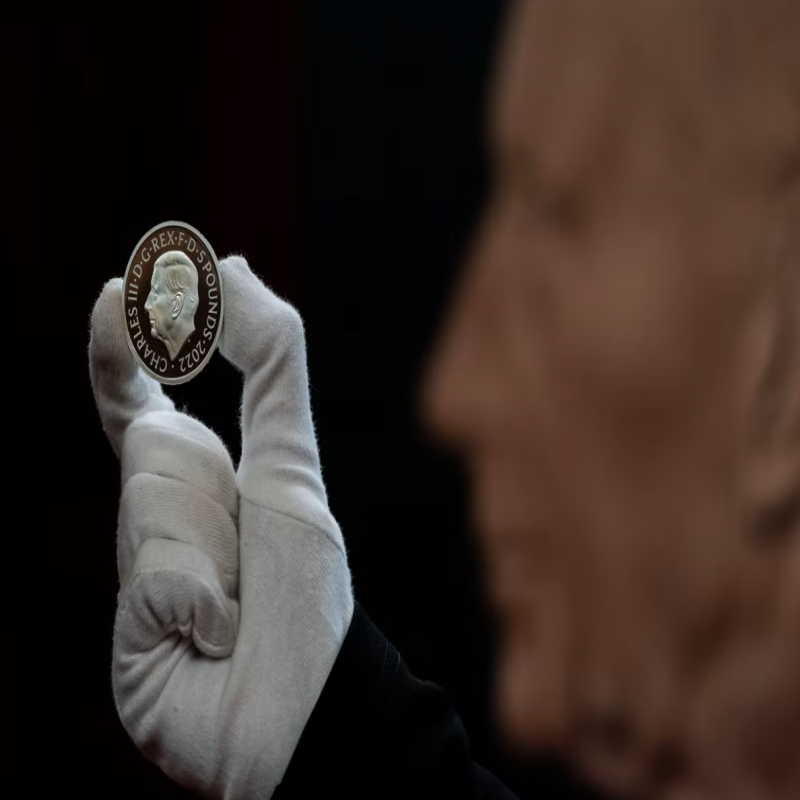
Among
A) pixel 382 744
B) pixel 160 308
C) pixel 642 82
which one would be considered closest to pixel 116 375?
pixel 160 308

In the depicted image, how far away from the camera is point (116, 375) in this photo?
45.1 inches

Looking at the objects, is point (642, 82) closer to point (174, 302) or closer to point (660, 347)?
point (660, 347)

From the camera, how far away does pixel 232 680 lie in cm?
105

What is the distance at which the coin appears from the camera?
1.06 metres

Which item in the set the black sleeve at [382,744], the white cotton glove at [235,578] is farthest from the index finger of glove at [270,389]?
the black sleeve at [382,744]

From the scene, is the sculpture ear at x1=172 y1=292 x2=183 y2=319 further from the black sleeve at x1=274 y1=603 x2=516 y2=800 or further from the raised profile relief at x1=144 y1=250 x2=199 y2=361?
the black sleeve at x1=274 y1=603 x2=516 y2=800

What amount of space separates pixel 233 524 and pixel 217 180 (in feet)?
3.06

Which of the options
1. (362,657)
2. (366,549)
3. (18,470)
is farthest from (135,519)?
(18,470)

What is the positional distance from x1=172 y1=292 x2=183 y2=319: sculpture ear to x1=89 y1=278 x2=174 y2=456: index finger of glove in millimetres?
55

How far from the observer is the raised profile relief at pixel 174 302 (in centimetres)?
106

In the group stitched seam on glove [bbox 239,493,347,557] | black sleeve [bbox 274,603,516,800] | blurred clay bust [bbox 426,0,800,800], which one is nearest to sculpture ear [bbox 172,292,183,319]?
stitched seam on glove [bbox 239,493,347,557]

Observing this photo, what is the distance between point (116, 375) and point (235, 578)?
0.21 m

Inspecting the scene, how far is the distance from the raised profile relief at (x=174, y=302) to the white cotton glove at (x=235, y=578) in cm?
3

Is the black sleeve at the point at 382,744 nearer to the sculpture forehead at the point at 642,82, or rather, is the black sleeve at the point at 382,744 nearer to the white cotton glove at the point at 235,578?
the white cotton glove at the point at 235,578
